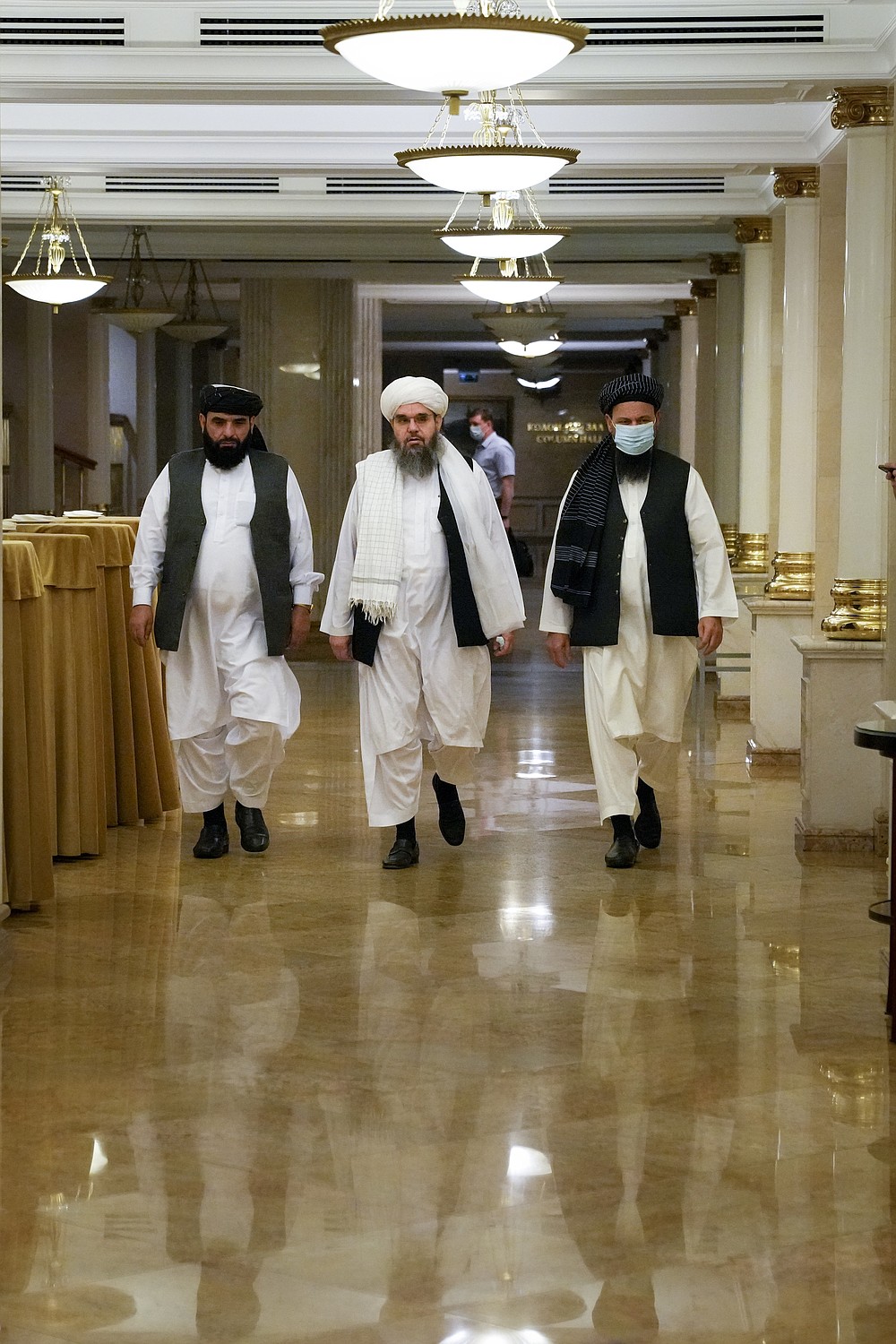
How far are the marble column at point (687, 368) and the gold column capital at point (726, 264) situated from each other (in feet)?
12.6

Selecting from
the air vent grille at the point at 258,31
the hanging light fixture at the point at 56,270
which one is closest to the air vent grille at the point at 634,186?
the hanging light fixture at the point at 56,270

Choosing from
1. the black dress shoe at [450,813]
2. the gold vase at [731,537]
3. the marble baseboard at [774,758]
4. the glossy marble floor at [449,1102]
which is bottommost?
the glossy marble floor at [449,1102]

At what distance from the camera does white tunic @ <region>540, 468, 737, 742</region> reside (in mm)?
6281

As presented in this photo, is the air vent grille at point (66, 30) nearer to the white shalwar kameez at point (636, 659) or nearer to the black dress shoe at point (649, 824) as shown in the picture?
the white shalwar kameez at point (636, 659)

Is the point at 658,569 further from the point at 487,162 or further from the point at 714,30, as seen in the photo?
the point at 714,30

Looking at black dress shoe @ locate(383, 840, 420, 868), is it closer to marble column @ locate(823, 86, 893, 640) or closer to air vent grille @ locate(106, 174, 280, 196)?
marble column @ locate(823, 86, 893, 640)

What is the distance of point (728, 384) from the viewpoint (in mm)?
12969

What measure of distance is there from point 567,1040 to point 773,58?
4319 millimetres

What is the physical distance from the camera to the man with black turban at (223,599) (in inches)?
251

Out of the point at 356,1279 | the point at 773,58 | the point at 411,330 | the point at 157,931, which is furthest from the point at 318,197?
the point at 411,330

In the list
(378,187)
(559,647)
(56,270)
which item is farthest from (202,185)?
(559,647)

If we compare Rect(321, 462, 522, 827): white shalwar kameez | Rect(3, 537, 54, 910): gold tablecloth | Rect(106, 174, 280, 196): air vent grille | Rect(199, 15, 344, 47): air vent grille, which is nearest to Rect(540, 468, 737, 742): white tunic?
Rect(321, 462, 522, 827): white shalwar kameez

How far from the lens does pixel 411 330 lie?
23500 millimetres

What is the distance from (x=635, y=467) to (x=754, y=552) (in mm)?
5385
